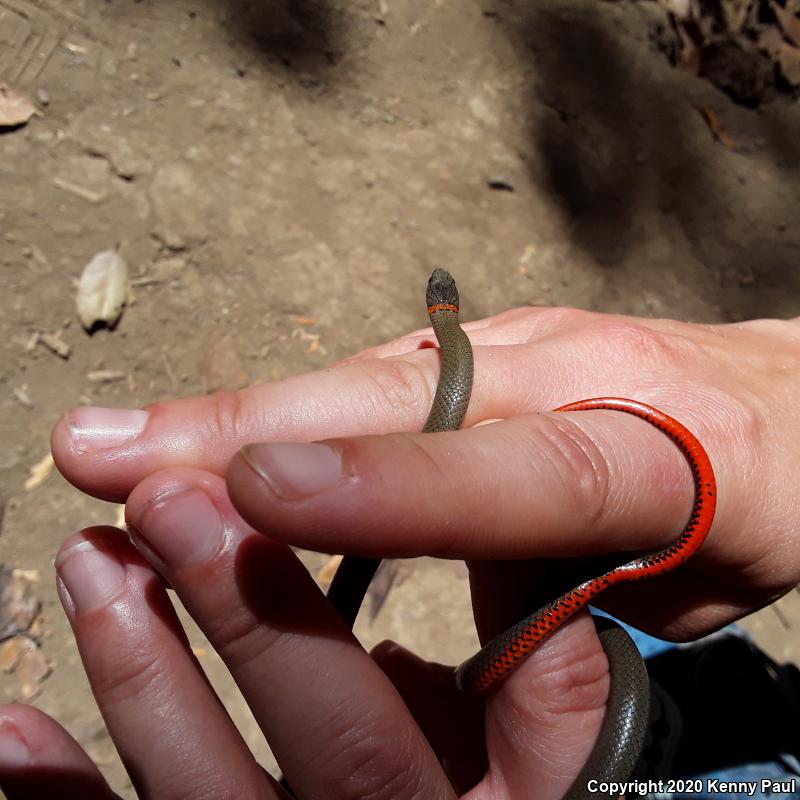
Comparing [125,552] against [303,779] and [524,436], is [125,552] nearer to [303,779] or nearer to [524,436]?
[303,779]

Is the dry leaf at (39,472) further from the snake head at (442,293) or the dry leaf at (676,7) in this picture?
the dry leaf at (676,7)

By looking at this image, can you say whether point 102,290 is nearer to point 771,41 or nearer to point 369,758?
point 369,758

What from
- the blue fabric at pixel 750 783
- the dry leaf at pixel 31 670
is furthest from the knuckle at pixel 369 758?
the dry leaf at pixel 31 670

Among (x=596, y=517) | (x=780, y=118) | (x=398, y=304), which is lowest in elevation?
(x=398, y=304)

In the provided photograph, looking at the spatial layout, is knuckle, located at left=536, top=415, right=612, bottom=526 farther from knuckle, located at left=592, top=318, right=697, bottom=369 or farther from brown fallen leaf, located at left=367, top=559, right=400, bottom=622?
brown fallen leaf, located at left=367, top=559, right=400, bottom=622

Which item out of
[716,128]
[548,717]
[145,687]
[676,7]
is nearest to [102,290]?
[145,687]

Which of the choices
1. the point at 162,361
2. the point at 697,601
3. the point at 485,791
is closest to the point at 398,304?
the point at 162,361
